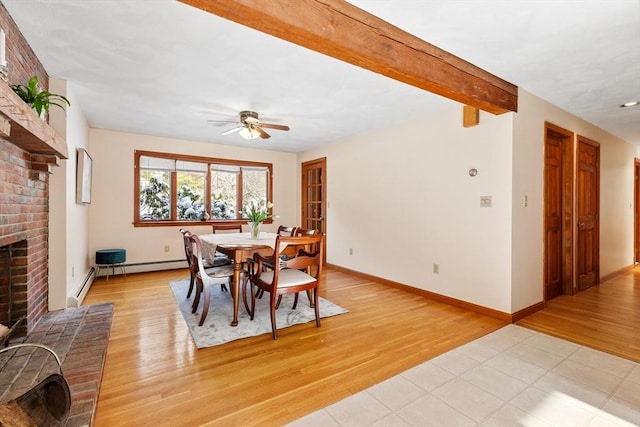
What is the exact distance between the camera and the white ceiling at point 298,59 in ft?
6.05

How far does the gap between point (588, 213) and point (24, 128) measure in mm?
6128

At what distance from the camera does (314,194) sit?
6215mm

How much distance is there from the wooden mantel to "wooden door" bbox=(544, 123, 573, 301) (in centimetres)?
473

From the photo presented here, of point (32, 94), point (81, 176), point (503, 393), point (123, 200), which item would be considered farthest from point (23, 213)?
point (503, 393)

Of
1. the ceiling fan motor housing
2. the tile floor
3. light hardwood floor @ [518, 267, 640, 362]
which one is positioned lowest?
the tile floor

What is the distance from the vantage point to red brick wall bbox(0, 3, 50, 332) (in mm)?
2027

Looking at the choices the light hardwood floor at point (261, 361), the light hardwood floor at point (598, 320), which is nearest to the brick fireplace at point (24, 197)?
the light hardwood floor at point (261, 361)

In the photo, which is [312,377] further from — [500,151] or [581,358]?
[500,151]

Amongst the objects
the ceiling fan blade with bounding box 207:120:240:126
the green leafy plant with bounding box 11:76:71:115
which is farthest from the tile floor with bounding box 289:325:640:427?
the ceiling fan blade with bounding box 207:120:240:126

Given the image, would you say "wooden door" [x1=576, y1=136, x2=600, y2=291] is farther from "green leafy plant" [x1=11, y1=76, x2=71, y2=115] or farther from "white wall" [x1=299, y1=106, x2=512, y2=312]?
"green leafy plant" [x1=11, y1=76, x2=71, y2=115]

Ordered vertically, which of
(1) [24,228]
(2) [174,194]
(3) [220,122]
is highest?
(3) [220,122]

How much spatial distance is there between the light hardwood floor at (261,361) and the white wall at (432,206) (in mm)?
491

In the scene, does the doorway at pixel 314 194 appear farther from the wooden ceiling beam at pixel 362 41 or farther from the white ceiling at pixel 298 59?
the wooden ceiling beam at pixel 362 41

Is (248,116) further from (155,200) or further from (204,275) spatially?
(155,200)
